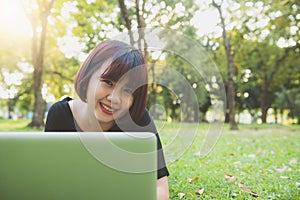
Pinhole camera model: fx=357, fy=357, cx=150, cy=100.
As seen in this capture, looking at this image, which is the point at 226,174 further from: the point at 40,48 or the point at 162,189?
the point at 40,48

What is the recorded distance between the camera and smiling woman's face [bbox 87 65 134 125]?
54.0 inches

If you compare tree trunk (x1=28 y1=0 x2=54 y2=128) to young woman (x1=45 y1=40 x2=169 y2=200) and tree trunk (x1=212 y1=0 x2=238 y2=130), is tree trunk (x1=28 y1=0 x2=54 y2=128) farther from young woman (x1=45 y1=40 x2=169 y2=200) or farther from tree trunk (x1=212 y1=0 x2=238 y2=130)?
young woman (x1=45 y1=40 x2=169 y2=200)

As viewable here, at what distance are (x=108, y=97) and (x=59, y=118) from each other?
486mm

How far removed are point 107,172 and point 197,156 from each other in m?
3.39

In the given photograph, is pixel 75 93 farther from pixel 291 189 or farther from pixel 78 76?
pixel 291 189

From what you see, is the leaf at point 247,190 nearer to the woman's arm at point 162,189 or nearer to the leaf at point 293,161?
the woman's arm at point 162,189

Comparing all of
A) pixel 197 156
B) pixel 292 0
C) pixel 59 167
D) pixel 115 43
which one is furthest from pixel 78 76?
pixel 292 0

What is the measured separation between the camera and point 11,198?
1035mm

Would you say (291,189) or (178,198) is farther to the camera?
(291,189)

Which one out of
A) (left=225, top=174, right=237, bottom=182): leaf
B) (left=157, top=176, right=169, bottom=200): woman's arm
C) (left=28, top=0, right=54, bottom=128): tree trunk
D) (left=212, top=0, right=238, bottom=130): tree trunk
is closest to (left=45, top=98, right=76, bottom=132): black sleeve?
(left=157, top=176, right=169, bottom=200): woman's arm

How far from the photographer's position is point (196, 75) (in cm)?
363

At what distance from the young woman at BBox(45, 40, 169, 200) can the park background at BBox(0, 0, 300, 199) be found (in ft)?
0.63

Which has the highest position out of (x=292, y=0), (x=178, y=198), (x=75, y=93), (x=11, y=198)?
(x=292, y=0)

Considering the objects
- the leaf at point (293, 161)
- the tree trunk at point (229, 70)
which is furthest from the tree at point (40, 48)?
the leaf at point (293, 161)
